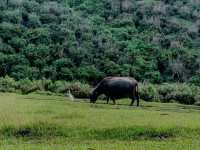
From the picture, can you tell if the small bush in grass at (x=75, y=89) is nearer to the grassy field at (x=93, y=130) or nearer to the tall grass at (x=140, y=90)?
the tall grass at (x=140, y=90)

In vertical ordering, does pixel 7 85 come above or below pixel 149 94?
above

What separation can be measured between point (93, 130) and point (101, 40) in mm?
44480

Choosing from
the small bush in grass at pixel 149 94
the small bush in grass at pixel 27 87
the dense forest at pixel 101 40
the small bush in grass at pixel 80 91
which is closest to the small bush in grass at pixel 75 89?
the small bush in grass at pixel 80 91

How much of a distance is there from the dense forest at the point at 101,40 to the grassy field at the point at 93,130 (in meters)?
33.0

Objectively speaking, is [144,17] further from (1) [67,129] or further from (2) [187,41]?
(1) [67,129]

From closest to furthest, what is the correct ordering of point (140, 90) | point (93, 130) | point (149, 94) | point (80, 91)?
point (93, 130) < point (80, 91) < point (149, 94) < point (140, 90)

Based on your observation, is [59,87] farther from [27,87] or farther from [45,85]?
[27,87]

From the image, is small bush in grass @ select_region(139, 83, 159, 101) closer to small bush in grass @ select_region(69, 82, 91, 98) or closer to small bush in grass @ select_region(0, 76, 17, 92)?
small bush in grass @ select_region(69, 82, 91, 98)

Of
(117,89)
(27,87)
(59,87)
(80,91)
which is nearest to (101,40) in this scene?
(59,87)

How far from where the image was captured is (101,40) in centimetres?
6681

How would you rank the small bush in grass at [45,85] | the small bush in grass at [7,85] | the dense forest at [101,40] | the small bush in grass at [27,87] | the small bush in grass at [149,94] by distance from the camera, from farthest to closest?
the dense forest at [101,40] < the small bush in grass at [45,85] < the small bush in grass at [7,85] < the small bush in grass at [27,87] < the small bush in grass at [149,94]


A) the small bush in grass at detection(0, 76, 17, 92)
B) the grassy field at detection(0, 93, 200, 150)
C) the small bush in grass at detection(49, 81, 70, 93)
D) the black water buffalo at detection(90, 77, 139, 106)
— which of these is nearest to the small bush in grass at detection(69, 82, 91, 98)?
the small bush in grass at detection(49, 81, 70, 93)

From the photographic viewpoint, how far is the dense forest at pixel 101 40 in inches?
2383

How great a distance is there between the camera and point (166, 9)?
76.3 metres
